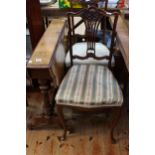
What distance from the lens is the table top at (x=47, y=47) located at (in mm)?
1318

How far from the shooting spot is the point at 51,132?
1.75 meters

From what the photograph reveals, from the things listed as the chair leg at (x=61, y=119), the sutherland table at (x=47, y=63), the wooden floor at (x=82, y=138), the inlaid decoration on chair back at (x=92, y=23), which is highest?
the inlaid decoration on chair back at (x=92, y=23)

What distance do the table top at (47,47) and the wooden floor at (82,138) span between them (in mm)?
681

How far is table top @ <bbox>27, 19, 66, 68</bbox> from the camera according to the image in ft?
4.33

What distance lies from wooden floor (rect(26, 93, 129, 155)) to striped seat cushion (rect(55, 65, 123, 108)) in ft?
1.28

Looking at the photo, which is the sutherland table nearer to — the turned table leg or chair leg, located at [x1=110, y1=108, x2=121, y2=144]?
the turned table leg

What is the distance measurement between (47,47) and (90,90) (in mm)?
424

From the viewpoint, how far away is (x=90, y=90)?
144cm

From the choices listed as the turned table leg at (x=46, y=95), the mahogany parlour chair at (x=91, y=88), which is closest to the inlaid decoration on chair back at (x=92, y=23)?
the mahogany parlour chair at (x=91, y=88)

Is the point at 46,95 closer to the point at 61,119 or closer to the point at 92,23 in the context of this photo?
the point at 61,119

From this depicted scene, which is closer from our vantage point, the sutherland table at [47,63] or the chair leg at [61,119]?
the sutherland table at [47,63]

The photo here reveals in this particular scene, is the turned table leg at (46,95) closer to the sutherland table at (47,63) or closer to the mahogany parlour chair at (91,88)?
the sutherland table at (47,63)
